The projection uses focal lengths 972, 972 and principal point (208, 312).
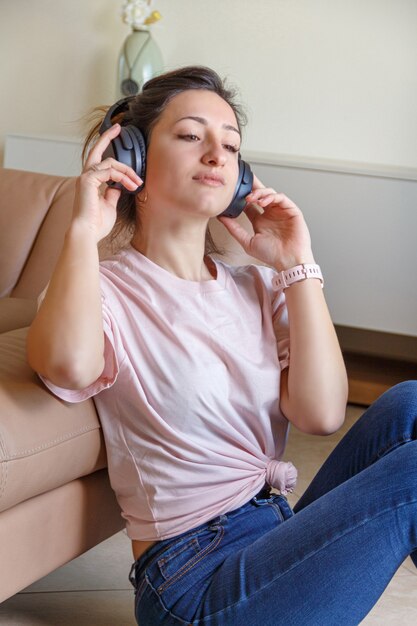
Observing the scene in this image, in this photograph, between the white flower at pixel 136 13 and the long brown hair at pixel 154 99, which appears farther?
the white flower at pixel 136 13

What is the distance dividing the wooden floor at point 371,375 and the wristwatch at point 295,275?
6.18 feet

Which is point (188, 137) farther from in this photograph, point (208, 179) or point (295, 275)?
point (295, 275)

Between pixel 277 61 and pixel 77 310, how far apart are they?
2.47m

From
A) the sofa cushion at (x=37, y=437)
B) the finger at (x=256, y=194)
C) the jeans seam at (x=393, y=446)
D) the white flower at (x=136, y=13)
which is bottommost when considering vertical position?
the sofa cushion at (x=37, y=437)

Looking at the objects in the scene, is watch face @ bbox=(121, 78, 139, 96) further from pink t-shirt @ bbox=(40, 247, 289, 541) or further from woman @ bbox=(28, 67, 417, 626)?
pink t-shirt @ bbox=(40, 247, 289, 541)

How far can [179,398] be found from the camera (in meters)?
1.35

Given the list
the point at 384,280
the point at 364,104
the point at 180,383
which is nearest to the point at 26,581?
the point at 180,383

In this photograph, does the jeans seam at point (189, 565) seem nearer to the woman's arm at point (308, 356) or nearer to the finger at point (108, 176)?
the woman's arm at point (308, 356)

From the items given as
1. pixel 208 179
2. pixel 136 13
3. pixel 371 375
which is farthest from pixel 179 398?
pixel 136 13

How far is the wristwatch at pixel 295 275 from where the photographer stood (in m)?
1.48

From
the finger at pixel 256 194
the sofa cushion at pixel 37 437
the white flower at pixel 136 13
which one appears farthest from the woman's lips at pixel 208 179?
the white flower at pixel 136 13

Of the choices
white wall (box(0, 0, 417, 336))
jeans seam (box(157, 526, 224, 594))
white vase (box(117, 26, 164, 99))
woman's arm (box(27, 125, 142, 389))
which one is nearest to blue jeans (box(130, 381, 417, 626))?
jeans seam (box(157, 526, 224, 594))

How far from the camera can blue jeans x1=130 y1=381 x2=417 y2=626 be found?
1.21m

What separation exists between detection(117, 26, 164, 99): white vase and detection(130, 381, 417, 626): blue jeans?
2.44m
